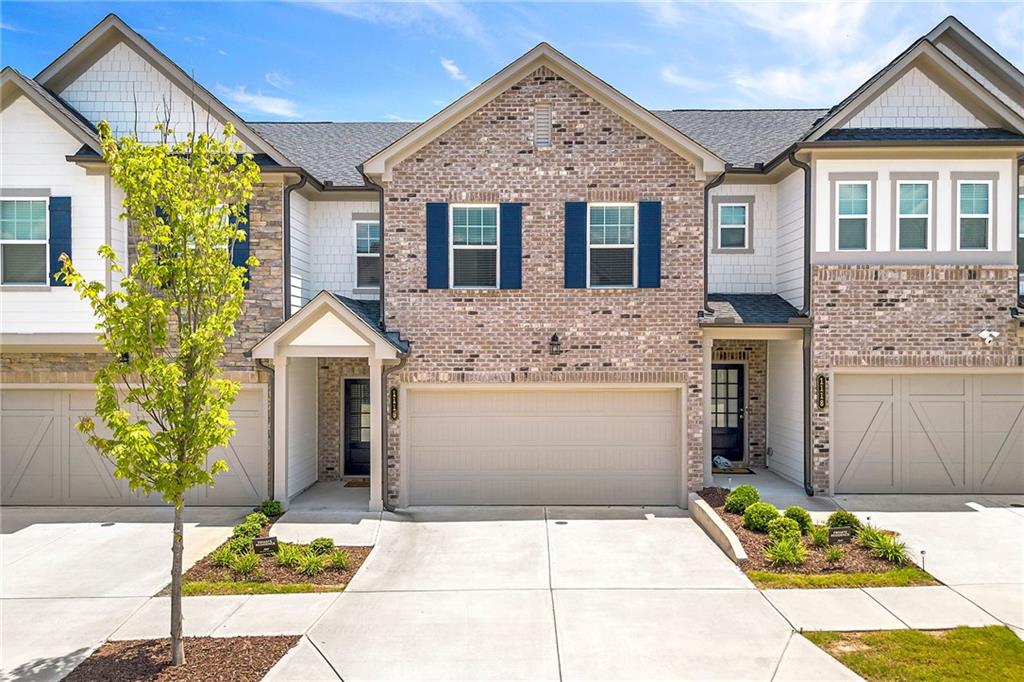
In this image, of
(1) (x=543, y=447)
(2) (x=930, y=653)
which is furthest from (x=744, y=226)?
(2) (x=930, y=653)

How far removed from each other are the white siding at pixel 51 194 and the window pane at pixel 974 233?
16.3 metres

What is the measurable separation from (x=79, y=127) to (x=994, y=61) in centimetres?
1917

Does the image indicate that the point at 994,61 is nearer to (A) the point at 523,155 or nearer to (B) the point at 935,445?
(B) the point at 935,445

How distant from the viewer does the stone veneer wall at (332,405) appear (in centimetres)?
1362

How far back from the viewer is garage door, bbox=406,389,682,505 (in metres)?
11.8

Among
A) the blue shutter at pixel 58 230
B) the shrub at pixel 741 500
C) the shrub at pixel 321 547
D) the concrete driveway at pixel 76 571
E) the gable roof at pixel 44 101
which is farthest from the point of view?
the blue shutter at pixel 58 230

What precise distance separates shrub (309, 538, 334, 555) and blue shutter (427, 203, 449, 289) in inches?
196

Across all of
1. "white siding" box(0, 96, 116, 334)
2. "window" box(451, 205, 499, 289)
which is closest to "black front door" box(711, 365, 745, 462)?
"window" box(451, 205, 499, 289)

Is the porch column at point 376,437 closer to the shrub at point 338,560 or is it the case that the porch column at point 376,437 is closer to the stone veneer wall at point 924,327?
the shrub at point 338,560

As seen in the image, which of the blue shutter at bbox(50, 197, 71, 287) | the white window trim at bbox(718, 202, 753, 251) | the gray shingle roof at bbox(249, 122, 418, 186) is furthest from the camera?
the gray shingle roof at bbox(249, 122, 418, 186)

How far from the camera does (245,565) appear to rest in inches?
332

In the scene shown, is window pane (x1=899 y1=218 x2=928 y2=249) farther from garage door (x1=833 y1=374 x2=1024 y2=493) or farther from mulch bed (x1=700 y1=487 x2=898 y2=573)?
mulch bed (x1=700 y1=487 x2=898 y2=573)

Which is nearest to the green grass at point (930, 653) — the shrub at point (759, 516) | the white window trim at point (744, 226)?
the shrub at point (759, 516)

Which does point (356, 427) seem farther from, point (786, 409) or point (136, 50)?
point (786, 409)
